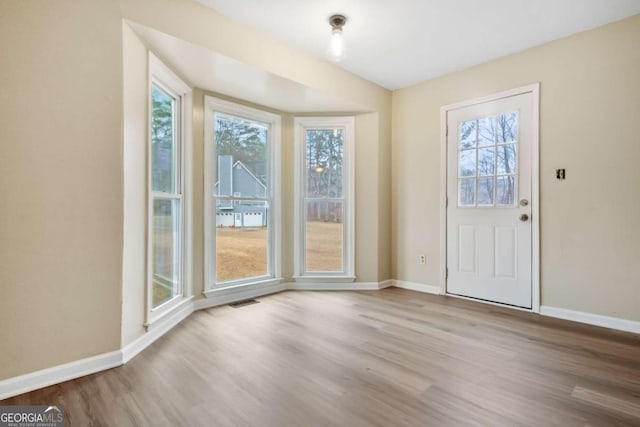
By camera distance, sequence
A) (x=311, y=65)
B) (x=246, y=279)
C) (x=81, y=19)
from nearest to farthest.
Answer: (x=81, y=19), (x=311, y=65), (x=246, y=279)

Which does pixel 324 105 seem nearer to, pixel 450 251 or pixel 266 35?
pixel 266 35

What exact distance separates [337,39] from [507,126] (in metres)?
2.02

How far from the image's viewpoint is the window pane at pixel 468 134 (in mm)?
3597

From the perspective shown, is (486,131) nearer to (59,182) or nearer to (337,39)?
(337,39)

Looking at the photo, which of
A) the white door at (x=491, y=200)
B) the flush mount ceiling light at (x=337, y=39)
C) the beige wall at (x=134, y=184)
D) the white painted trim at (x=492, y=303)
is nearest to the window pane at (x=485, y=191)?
the white door at (x=491, y=200)

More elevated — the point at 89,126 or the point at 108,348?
the point at 89,126

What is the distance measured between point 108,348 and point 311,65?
2967 mm

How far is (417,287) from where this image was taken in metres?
4.06

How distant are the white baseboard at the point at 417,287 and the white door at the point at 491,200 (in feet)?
0.62

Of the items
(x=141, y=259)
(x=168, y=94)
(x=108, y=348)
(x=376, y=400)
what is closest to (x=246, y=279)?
(x=141, y=259)

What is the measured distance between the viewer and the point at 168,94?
114 inches

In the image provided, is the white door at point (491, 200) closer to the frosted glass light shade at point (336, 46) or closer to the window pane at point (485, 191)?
the window pane at point (485, 191)

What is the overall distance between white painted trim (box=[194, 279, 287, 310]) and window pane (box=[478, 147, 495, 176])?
2.68 m

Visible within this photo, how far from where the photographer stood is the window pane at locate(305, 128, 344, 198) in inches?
161
